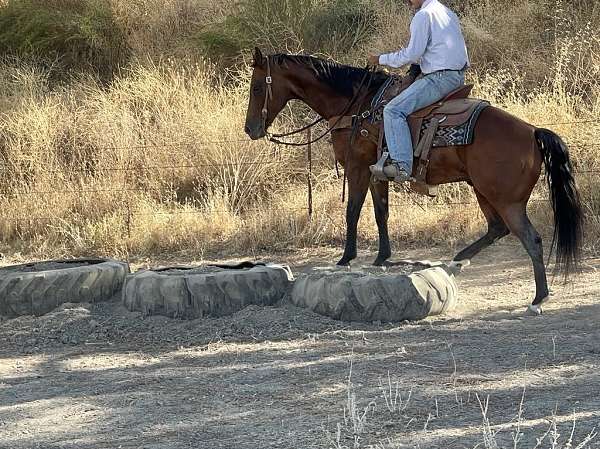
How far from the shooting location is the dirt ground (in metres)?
4.97

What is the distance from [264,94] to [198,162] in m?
5.19

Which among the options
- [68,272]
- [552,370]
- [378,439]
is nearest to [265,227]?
[68,272]

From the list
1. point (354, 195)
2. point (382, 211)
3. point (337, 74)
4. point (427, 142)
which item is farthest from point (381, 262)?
point (337, 74)

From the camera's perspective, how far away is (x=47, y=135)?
15305 millimetres

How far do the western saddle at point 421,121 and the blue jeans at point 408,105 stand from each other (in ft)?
0.18

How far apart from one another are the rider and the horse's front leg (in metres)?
0.74

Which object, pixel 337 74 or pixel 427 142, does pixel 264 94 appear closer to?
pixel 337 74

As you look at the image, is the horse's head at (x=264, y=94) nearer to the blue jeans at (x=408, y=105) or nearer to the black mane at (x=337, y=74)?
the black mane at (x=337, y=74)

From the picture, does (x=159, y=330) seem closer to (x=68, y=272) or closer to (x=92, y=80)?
(x=68, y=272)

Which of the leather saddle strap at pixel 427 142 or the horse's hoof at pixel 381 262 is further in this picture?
the horse's hoof at pixel 381 262

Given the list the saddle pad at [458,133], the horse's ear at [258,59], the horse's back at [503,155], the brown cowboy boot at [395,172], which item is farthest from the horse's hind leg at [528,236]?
the horse's ear at [258,59]

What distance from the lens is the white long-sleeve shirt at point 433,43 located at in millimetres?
8164

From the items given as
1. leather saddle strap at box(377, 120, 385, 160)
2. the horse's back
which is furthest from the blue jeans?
the horse's back

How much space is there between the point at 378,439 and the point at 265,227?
739 centimetres
